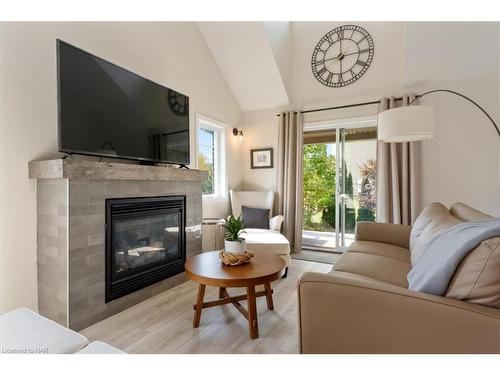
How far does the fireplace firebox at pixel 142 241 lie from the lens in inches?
82.4

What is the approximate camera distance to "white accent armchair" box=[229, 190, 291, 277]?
2.83 metres

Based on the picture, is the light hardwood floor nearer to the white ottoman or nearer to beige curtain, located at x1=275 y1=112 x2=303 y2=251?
the white ottoman

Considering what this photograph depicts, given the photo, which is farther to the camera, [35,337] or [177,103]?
[177,103]

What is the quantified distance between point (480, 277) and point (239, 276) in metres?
1.19

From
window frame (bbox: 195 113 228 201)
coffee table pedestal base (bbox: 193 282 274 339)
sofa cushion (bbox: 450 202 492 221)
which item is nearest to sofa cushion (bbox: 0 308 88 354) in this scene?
coffee table pedestal base (bbox: 193 282 274 339)

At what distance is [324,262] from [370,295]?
2.59m

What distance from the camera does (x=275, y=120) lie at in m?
4.27

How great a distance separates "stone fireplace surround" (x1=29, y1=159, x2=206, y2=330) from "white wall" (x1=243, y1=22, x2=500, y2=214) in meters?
3.23

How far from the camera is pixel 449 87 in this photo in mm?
3223

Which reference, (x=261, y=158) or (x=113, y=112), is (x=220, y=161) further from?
(x=113, y=112)

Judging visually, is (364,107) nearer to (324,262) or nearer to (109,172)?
(324,262)

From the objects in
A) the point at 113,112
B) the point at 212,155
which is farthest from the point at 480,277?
the point at 212,155

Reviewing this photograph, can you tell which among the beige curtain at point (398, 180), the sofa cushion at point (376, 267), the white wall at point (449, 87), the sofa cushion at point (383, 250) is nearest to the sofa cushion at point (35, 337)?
the sofa cushion at point (376, 267)
